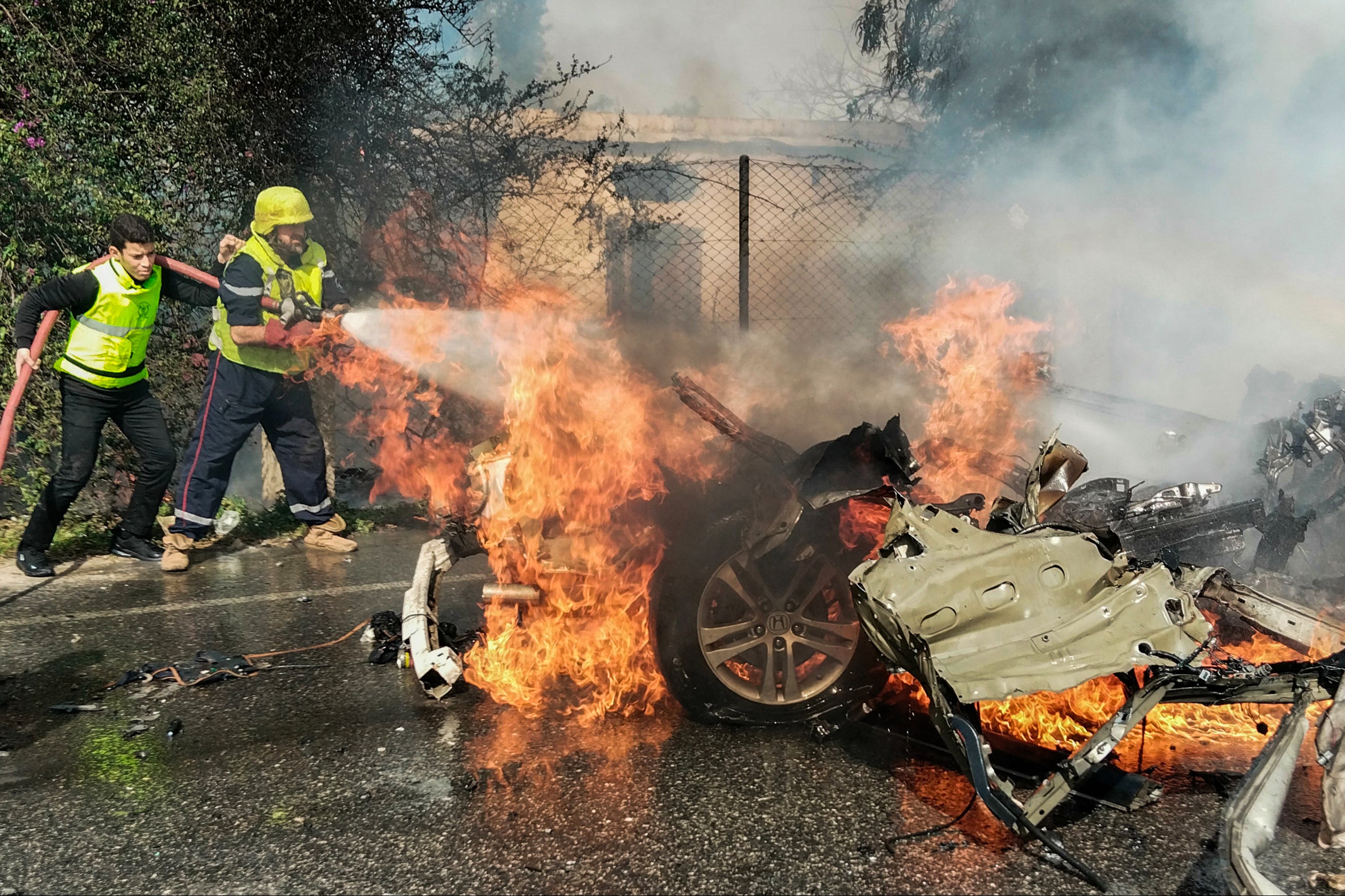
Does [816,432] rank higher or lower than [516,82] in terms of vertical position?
lower

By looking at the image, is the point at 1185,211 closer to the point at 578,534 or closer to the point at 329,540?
the point at 578,534

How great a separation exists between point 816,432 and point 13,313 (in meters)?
5.74

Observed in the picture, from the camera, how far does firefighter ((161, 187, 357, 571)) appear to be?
596 centimetres

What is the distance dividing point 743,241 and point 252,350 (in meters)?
4.40

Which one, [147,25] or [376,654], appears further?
[147,25]

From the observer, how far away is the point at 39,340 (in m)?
5.50

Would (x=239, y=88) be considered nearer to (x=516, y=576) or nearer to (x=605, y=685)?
(x=516, y=576)

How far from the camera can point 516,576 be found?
14.0 feet

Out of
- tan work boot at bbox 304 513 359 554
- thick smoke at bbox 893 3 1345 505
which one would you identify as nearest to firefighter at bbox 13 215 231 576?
tan work boot at bbox 304 513 359 554

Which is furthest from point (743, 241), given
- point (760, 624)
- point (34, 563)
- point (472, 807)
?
point (472, 807)

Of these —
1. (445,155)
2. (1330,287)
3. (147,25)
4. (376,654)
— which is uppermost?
(147,25)

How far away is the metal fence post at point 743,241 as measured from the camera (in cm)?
826

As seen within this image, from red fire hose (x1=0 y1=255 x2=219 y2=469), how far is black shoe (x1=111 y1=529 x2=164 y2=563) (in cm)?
85

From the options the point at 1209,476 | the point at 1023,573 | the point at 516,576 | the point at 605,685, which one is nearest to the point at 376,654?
the point at 516,576
